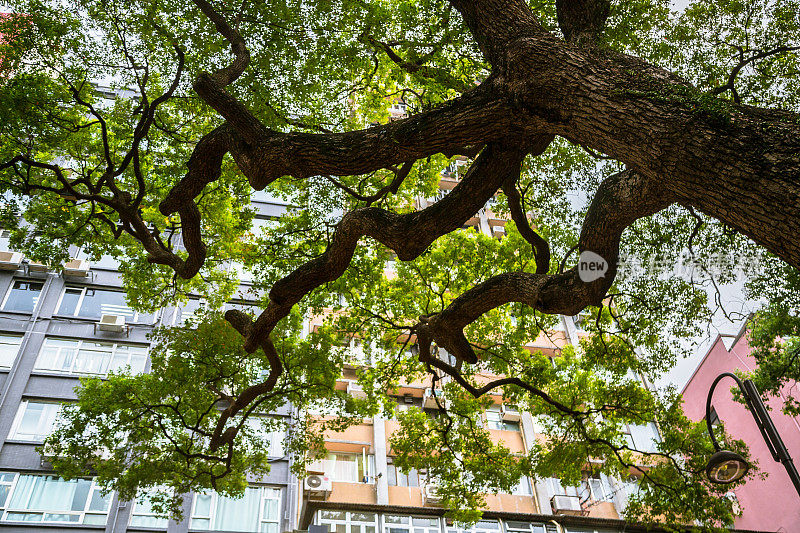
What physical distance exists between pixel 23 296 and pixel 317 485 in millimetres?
10997

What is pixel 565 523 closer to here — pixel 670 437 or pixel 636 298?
pixel 670 437

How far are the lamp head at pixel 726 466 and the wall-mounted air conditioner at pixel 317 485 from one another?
35.5 ft

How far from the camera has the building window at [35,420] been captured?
16359 millimetres

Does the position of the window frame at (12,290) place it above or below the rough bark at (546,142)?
above

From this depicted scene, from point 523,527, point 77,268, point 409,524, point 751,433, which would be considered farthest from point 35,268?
point 751,433

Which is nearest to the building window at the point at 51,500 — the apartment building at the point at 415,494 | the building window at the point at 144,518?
the building window at the point at 144,518

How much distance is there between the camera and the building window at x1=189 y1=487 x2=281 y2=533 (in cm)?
1577

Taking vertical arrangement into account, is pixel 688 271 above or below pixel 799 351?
above

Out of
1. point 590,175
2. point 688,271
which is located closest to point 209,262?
point 590,175

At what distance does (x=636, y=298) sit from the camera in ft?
29.6

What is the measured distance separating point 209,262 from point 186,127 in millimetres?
2663

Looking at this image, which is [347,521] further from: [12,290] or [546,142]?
[12,290]

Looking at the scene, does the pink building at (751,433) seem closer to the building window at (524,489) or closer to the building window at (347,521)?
the building window at (524,489)

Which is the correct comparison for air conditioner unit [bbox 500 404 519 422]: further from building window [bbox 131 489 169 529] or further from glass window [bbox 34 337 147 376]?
glass window [bbox 34 337 147 376]
